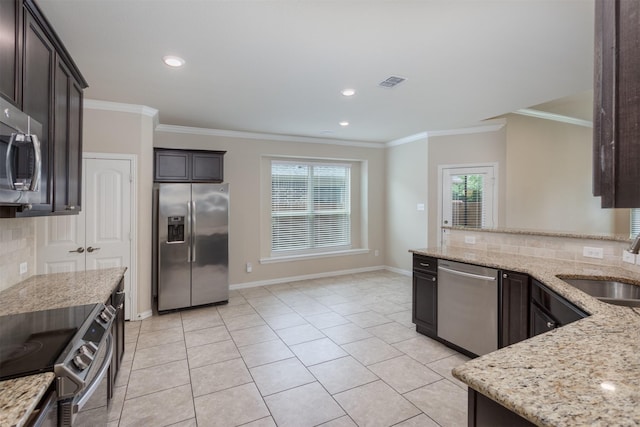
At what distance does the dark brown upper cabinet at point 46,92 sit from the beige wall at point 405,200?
4961 millimetres

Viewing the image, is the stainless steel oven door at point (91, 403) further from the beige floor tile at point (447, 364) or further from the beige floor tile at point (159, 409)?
the beige floor tile at point (447, 364)

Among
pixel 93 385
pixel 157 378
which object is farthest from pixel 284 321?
pixel 93 385

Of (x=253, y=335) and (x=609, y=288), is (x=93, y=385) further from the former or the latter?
(x=609, y=288)

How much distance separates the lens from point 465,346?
292cm

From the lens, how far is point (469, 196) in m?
5.20

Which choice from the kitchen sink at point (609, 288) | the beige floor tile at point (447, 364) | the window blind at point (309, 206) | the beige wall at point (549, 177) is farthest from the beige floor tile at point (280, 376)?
the beige wall at point (549, 177)

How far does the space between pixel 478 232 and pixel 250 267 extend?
3610mm

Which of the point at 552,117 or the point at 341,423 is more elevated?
the point at 552,117

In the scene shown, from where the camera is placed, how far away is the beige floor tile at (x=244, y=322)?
12.2ft

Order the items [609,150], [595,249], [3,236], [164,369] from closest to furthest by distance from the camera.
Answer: [609,150]
[3,236]
[595,249]
[164,369]

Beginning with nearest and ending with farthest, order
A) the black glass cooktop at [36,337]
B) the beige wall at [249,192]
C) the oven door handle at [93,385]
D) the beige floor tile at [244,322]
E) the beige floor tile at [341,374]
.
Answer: the black glass cooktop at [36,337]
the oven door handle at [93,385]
the beige floor tile at [341,374]
the beige floor tile at [244,322]
the beige wall at [249,192]

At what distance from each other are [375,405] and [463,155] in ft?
14.1

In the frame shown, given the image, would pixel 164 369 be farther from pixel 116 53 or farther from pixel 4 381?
pixel 116 53

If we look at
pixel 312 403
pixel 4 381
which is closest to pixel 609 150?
pixel 4 381
